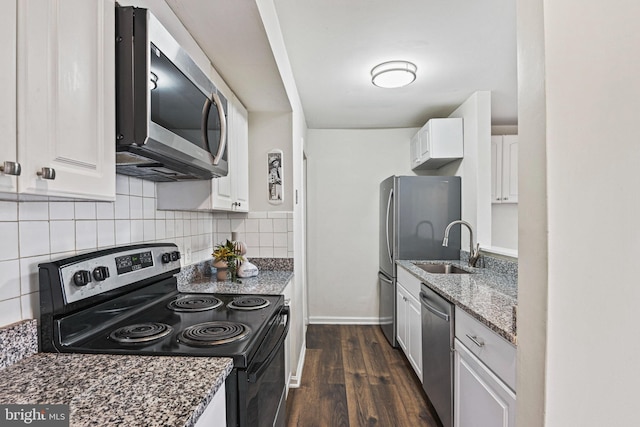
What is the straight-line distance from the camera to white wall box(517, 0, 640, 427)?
0.64 m

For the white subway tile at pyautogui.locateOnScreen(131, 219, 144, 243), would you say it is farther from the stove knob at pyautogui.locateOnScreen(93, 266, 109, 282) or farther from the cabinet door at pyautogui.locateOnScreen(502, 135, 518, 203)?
the cabinet door at pyautogui.locateOnScreen(502, 135, 518, 203)

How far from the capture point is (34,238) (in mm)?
1002

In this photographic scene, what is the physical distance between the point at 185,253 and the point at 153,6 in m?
1.32

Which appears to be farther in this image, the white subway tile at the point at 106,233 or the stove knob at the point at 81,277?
the white subway tile at the point at 106,233

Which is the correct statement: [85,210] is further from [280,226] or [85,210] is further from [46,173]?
[280,226]

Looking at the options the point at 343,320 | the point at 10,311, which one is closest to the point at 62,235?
the point at 10,311

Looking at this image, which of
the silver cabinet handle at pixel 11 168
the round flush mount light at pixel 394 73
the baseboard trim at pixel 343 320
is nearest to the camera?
the silver cabinet handle at pixel 11 168

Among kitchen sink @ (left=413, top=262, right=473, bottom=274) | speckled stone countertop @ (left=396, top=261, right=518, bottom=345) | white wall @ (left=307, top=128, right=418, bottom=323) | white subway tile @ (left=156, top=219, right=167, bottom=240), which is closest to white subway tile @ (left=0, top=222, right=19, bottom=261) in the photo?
white subway tile @ (left=156, top=219, right=167, bottom=240)

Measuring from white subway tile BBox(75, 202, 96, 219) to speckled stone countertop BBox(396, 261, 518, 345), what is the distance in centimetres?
162

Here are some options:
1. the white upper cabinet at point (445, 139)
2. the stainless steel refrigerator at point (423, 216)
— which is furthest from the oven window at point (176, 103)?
the white upper cabinet at point (445, 139)

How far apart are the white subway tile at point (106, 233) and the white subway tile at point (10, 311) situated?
377mm

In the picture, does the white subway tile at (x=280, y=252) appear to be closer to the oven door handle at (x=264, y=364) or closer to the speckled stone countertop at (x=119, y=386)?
the oven door handle at (x=264, y=364)

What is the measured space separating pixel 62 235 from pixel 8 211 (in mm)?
205

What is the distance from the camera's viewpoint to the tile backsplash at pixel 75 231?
0.92 metres
